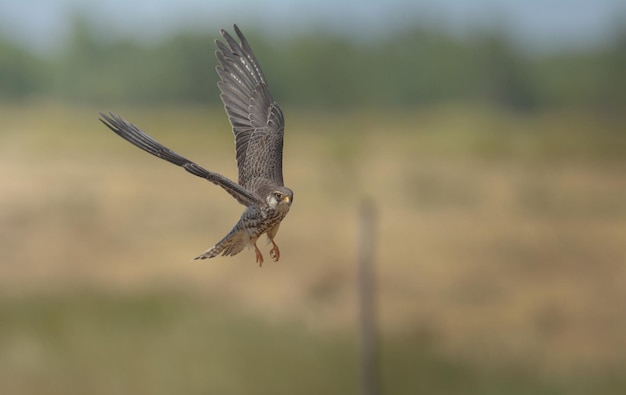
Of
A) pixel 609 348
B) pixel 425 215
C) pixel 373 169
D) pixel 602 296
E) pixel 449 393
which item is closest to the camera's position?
pixel 449 393

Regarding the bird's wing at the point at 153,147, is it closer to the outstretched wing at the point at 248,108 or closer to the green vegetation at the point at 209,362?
the outstretched wing at the point at 248,108

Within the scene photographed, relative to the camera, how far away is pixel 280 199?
11.5 ft

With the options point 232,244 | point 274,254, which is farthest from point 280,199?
point 232,244

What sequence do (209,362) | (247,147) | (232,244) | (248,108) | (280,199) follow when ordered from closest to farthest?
1. (280,199)
2. (232,244)
3. (247,147)
4. (248,108)
5. (209,362)

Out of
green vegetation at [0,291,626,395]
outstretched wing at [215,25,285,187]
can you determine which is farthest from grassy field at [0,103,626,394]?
outstretched wing at [215,25,285,187]

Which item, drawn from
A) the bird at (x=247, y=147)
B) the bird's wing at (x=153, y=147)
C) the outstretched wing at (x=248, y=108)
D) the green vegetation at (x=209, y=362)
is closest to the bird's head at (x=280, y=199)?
the bird at (x=247, y=147)

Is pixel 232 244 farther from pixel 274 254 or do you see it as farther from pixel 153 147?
pixel 153 147

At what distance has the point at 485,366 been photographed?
94.9ft

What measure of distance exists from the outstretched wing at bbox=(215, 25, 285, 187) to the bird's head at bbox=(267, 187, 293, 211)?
2.43 feet

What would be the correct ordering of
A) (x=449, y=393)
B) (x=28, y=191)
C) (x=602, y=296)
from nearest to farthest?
(x=449, y=393)
(x=602, y=296)
(x=28, y=191)

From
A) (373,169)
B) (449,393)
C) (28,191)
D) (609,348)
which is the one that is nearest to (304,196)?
(373,169)

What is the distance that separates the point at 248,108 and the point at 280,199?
1534 mm

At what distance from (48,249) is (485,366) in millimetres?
17876

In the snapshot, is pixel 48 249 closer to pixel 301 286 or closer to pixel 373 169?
pixel 301 286
